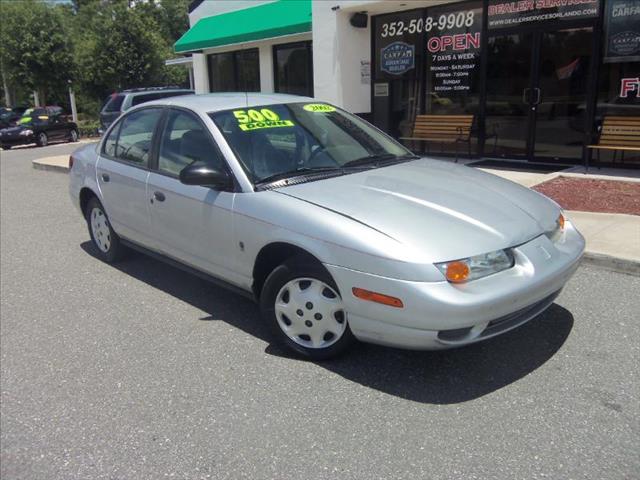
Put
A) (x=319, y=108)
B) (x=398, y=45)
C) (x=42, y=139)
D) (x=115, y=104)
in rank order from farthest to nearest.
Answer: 1. (x=42, y=139)
2. (x=115, y=104)
3. (x=398, y=45)
4. (x=319, y=108)

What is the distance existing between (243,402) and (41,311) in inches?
96.5

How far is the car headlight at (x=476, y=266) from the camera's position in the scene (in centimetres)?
308

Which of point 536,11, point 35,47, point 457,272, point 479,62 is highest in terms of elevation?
point 35,47

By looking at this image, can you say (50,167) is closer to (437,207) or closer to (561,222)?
(437,207)

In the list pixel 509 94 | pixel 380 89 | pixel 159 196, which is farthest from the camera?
pixel 380 89

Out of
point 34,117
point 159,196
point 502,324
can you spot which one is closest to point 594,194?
point 502,324

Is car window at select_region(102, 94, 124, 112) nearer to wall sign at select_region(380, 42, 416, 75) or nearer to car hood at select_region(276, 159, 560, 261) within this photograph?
wall sign at select_region(380, 42, 416, 75)

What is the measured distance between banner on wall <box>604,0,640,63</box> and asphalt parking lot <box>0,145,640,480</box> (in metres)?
5.50

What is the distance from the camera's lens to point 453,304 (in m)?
3.01

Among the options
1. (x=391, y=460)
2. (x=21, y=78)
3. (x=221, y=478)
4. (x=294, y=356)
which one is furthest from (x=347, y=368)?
(x=21, y=78)

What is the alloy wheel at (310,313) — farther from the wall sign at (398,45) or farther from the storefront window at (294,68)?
the storefront window at (294,68)

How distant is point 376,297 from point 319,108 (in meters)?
2.26

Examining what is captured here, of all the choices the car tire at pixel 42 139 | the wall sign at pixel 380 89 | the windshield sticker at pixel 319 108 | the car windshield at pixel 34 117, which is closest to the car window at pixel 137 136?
the windshield sticker at pixel 319 108

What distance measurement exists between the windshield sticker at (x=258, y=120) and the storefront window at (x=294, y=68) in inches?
413
